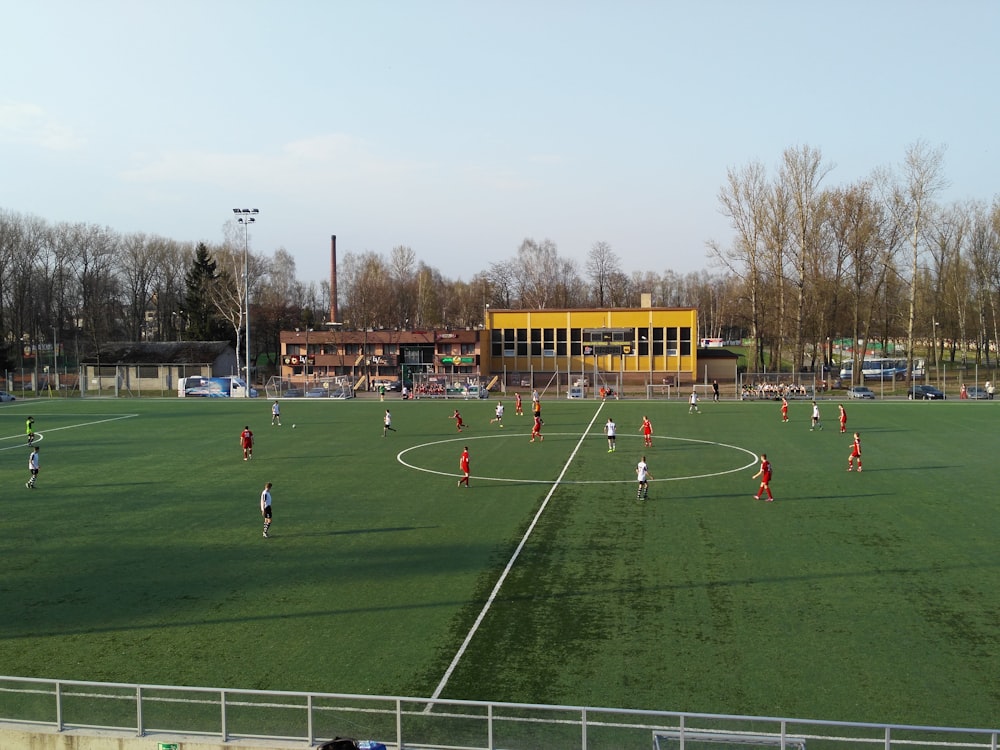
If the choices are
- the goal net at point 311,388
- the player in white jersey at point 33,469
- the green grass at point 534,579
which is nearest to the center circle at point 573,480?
the green grass at point 534,579

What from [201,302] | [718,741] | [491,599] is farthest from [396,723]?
[201,302]

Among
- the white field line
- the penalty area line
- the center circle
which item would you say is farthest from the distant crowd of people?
the white field line

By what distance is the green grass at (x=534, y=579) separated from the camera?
12.7 meters

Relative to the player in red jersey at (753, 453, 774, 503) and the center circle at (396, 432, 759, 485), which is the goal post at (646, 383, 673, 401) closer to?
the center circle at (396, 432, 759, 485)

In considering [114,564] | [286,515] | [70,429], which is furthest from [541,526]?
[70,429]

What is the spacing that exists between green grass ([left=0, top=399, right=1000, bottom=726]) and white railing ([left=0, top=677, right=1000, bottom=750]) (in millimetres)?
603

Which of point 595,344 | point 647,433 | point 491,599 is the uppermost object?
point 595,344

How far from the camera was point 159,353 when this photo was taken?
8381 cm

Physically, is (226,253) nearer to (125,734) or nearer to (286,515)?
(286,515)

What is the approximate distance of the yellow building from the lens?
267ft

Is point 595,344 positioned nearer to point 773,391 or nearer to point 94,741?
point 773,391

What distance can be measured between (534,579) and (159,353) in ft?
251

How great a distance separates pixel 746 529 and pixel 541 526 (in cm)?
566

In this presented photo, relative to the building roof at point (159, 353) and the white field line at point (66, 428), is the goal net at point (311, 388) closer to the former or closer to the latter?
the building roof at point (159, 353)
